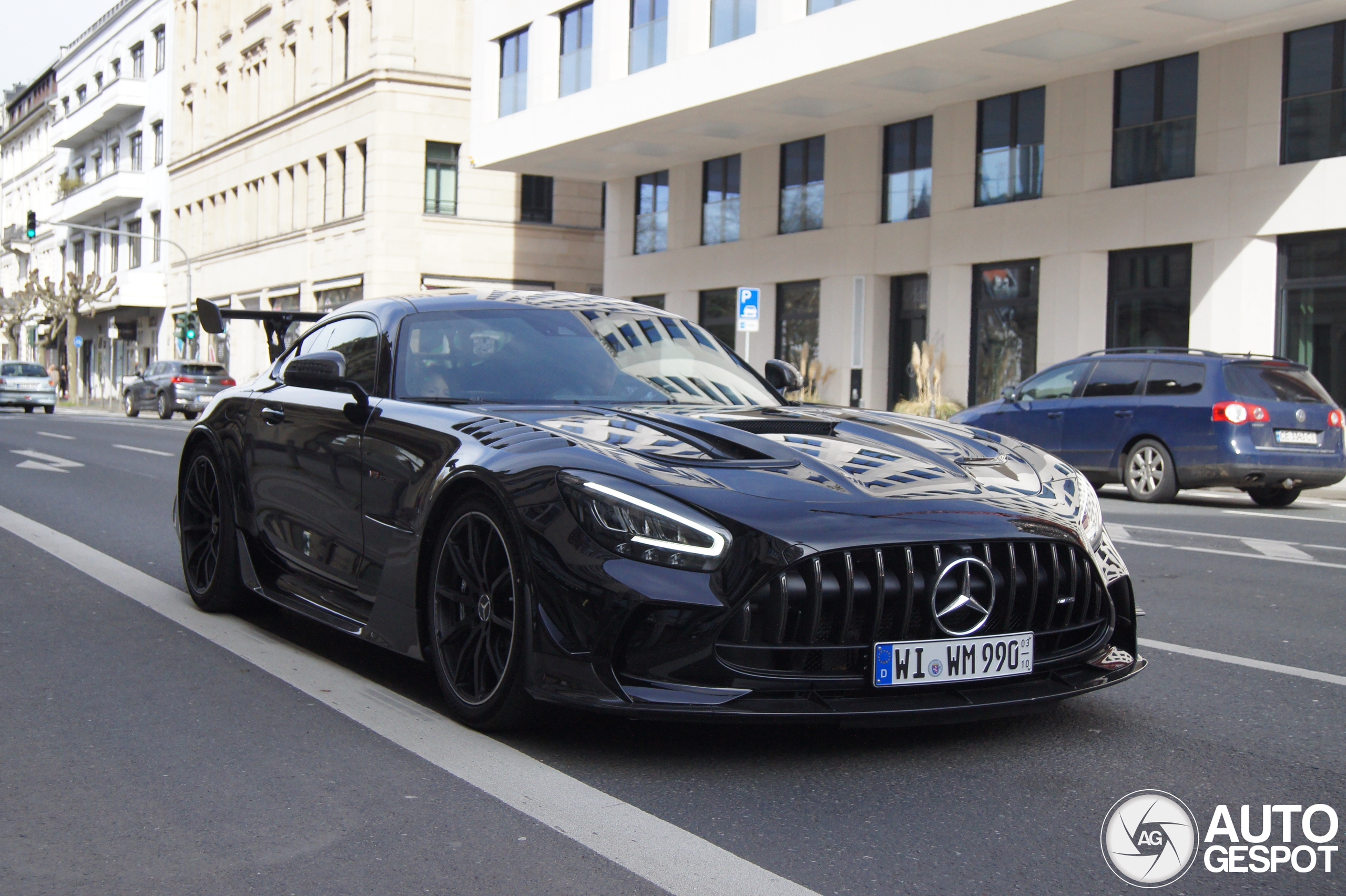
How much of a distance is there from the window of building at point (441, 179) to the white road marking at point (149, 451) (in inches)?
912

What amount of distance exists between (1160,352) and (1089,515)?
11503 millimetres

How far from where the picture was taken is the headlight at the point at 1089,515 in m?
4.29

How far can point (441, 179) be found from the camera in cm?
4297

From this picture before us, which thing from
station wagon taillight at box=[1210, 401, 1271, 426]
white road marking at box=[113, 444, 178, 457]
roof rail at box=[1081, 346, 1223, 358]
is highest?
roof rail at box=[1081, 346, 1223, 358]

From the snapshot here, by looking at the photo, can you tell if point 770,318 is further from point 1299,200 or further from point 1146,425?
point 1146,425

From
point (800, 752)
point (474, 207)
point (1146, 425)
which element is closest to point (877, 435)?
point (800, 752)

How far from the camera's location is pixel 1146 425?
48.9 feet

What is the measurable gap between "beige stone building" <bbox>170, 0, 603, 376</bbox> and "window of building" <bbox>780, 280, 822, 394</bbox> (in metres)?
11.8

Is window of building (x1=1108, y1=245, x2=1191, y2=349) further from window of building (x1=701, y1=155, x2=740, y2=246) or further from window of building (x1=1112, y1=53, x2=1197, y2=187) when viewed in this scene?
window of building (x1=701, y1=155, x2=740, y2=246)

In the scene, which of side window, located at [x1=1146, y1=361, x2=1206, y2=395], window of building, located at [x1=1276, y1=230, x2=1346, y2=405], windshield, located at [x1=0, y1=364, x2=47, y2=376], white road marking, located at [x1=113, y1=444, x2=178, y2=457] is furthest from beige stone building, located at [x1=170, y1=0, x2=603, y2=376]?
side window, located at [x1=1146, y1=361, x2=1206, y2=395]

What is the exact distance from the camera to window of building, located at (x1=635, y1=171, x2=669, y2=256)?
33.1 m

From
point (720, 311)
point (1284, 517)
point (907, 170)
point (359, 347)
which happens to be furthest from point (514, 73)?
point (359, 347)

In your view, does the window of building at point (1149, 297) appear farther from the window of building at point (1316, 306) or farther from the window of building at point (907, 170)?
the window of building at point (907, 170)

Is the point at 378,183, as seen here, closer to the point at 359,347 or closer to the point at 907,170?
the point at 907,170
